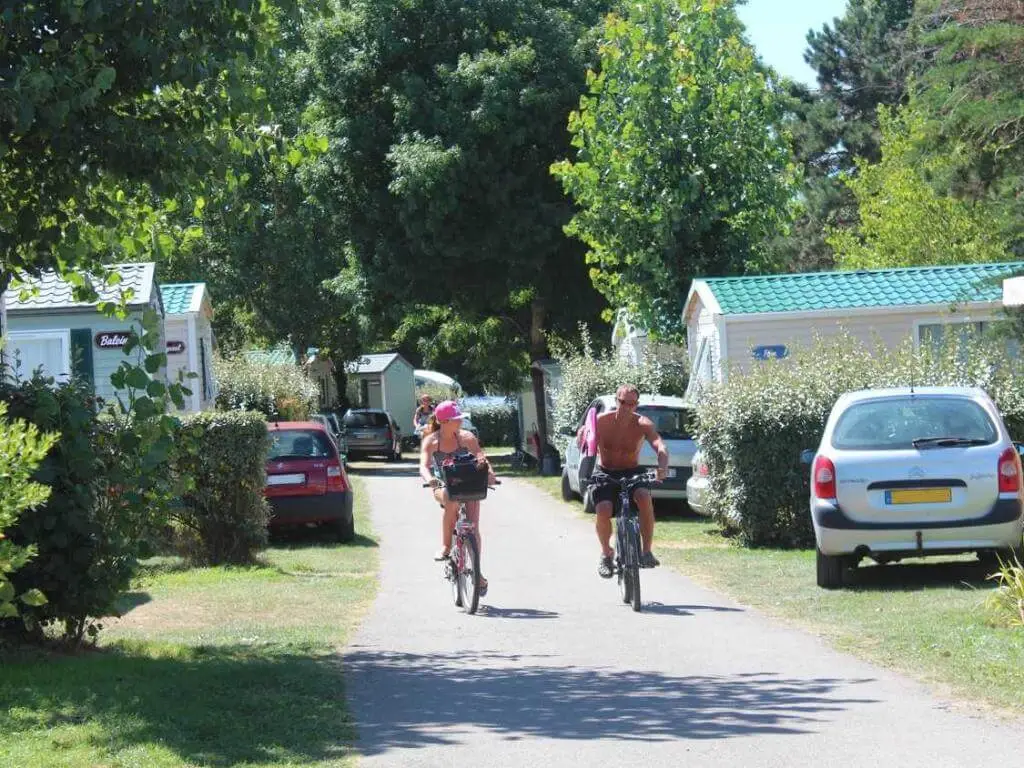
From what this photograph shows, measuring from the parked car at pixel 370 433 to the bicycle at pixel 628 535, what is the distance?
37.3m

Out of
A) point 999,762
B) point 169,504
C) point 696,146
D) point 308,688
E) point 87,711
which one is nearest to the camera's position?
point 999,762

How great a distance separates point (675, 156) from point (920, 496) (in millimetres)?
18929

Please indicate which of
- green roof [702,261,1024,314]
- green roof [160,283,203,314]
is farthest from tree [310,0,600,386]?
green roof [702,261,1024,314]

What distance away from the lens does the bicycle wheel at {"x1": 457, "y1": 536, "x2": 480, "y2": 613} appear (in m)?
13.2

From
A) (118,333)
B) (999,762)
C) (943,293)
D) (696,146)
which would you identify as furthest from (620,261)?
(999,762)

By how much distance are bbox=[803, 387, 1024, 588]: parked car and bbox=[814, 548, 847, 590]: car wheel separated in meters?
0.12

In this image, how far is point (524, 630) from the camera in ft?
40.0

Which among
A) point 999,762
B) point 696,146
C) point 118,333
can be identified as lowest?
point 999,762

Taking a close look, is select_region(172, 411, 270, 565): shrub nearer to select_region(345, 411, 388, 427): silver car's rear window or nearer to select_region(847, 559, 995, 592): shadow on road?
select_region(847, 559, 995, 592): shadow on road

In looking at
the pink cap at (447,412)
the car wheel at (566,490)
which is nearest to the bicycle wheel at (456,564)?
the pink cap at (447,412)

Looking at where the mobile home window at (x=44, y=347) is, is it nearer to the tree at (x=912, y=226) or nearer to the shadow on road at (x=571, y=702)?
the shadow on road at (x=571, y=702)

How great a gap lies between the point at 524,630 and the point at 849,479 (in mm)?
3099

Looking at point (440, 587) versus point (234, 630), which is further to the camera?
point (440, 587)

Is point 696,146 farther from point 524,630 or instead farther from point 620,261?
point 524,630
